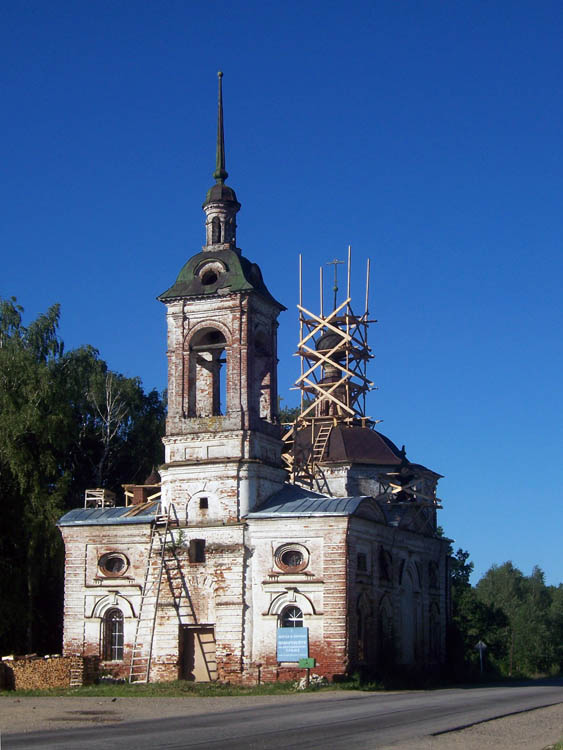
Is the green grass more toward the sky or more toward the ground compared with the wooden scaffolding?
more toward the ground

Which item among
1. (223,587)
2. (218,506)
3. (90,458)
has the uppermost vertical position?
(90,458)

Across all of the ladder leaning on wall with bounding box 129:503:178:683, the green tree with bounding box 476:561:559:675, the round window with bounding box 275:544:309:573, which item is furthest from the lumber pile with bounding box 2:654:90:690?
the green tree with bounding box 476:561:559:675

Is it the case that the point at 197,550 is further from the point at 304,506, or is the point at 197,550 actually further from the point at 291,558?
the point at 304,506

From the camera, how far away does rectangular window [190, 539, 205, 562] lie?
2972 centimetres

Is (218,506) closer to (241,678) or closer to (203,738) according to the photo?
(241,678)

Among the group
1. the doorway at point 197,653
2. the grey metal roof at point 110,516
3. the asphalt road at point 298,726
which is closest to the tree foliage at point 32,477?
the grey metal roof at point 110,516

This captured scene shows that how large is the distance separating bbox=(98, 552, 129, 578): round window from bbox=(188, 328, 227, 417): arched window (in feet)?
15.4

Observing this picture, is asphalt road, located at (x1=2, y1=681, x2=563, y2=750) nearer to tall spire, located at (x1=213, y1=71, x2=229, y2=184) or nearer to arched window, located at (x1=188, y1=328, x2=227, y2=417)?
arched window, located at (x1=188, y1=328, x2=227, y2=417)

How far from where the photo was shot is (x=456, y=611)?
4575 cm

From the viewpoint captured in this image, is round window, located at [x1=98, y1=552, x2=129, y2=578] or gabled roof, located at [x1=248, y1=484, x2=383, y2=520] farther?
round window, located at [x1=98, y1=552, x2=129, y2=578]

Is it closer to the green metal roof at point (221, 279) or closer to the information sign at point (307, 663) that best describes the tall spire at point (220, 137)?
the green metal roof at point (221, 279)

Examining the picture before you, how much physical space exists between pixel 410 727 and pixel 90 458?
31.0 metres

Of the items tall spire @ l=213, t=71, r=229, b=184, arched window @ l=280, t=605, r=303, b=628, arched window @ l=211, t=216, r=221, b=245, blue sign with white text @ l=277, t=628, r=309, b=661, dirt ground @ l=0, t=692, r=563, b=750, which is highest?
tall spire @ l=213, t=71, r=229, b=184

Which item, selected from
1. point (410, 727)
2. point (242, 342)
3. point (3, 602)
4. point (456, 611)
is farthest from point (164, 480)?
point (456, 611)
